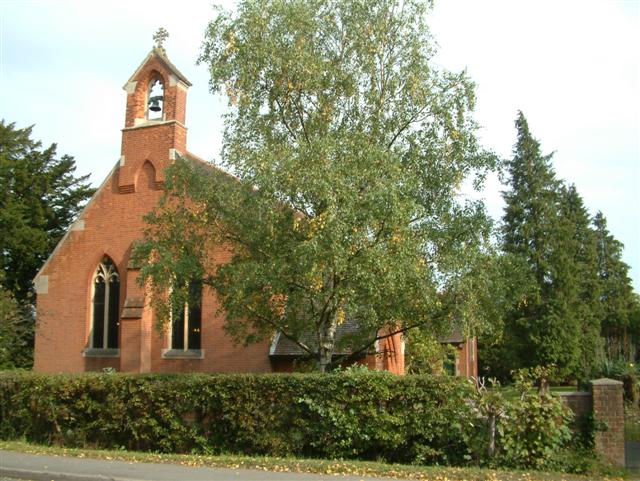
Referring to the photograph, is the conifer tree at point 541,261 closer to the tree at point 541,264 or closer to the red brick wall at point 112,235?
the tree at point 541,264

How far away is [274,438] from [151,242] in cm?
523

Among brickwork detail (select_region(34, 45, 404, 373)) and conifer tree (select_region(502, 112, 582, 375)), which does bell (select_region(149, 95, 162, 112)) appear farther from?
conifer tree (select_region(502, 112, 582, 375))

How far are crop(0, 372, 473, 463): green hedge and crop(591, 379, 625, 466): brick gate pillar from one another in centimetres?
256

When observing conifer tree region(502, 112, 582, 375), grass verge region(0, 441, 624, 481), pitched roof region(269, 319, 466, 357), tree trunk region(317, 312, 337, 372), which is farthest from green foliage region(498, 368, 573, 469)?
conifer tree region(502, 112, 582, 375)

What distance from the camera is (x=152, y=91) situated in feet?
78.3

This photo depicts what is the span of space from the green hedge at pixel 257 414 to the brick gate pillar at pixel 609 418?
2.56 m

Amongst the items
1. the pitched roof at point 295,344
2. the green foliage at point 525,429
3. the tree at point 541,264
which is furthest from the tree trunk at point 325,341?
the tree at point 541,264

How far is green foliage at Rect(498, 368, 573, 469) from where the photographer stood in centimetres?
1142

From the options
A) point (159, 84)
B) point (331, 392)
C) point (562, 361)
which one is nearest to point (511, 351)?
point (562, 361)

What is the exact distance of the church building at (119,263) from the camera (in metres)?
21.9

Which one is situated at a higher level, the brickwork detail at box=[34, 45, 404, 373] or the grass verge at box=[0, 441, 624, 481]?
the brickwork detail at box=[34, 45, 404, 373]

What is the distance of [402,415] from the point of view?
12.1 meters

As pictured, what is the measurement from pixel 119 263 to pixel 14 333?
508 centimetres

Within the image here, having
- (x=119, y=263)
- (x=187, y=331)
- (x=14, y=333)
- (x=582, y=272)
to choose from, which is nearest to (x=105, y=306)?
(x=119, y=263)
